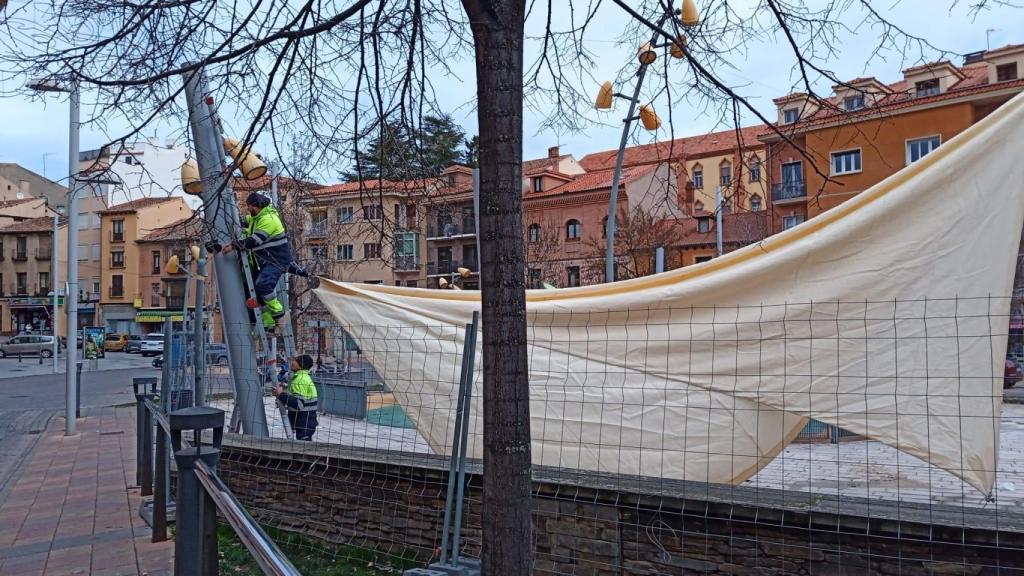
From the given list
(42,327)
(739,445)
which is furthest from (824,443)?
(42,327)

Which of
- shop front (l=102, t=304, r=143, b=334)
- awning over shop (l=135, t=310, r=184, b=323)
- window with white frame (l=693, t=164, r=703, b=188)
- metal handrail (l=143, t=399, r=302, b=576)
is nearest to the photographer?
metal handrail (l=143, t=399, r=302, b=576)

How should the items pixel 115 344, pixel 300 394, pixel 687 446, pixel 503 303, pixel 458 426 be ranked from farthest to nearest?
pixel 115 344 < pixel 300 394 < pixel 687 446 < pixel 458 426 < pixel 503 303

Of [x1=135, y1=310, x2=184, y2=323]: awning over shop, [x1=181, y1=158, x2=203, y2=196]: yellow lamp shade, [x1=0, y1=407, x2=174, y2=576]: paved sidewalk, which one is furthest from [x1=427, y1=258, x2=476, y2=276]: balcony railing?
[x1=181, y1=158, x2=203, y2=196]: yellow lamp shade

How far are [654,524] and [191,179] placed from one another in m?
4.86

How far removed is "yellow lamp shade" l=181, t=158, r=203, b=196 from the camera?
6845 millimetres

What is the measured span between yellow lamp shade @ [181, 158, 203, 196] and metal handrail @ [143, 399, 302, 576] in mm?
3962

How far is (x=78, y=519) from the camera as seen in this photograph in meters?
7.17

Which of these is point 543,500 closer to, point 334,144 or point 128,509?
point 334,144

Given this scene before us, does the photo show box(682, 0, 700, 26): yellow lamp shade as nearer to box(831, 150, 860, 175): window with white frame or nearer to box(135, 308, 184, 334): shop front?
box(831, 150, 860, 175): window with white frame

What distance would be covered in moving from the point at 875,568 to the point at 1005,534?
0.63 meters

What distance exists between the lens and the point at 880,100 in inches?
217

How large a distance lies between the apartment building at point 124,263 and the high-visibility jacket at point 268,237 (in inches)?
2652

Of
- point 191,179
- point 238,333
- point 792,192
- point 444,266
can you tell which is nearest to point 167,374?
point 238,333

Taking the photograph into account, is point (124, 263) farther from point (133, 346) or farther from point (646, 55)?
point (646, 55)
